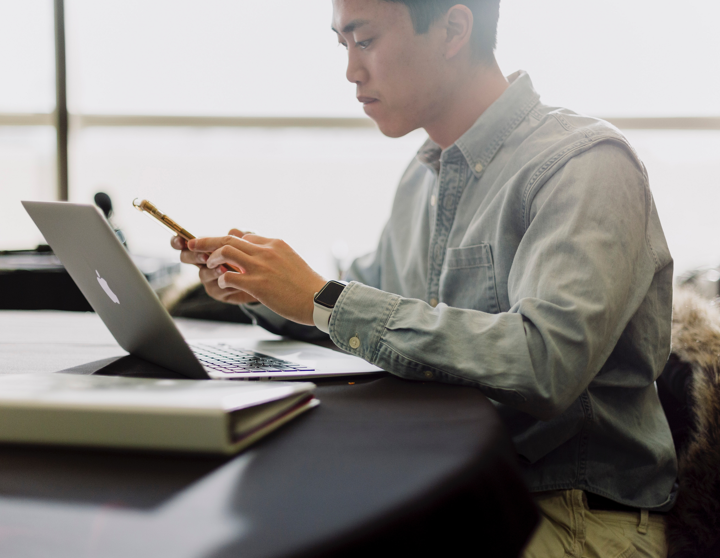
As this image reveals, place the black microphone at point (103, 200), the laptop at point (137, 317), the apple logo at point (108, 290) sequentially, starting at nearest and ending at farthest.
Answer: the laptop at point (137, 317), the apple logo at point (108, 290), the black microphone at point (103, 200)

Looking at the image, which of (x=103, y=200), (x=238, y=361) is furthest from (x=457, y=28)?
(x=103, y=200)

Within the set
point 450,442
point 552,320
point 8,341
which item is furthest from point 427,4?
point 8,341

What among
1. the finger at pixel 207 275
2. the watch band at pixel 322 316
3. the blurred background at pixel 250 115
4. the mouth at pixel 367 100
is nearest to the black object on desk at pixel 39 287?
the blurred background at pixel 250 115

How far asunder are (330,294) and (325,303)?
1 centimetres

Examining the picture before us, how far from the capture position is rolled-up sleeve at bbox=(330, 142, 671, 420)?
63 cm

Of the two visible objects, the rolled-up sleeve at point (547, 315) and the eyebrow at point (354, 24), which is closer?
the rolled-up sleeve at point (547, 315)

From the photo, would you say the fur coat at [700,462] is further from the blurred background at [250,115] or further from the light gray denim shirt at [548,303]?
the blurred background at [250,115]

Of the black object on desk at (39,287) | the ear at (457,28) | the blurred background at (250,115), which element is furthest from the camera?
the blurred background at (250,115)

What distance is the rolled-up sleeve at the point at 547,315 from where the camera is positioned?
2.08ft

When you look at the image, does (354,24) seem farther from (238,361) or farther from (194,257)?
(238,361)

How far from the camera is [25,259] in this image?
2.14 metres

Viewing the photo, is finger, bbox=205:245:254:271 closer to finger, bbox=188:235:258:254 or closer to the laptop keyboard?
finger, bbox=188:235:258:254

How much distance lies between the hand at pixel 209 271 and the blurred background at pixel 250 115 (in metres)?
1.53

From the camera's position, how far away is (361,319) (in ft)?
2.25
